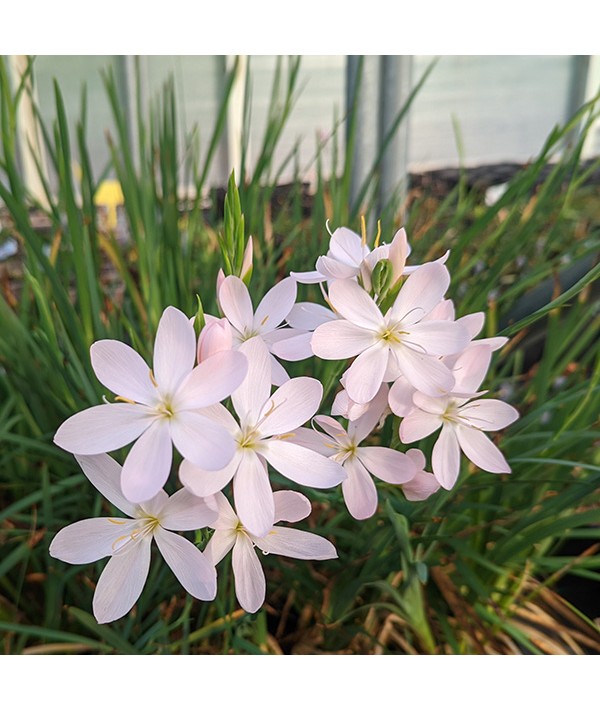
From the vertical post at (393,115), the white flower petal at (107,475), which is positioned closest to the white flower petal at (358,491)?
the white flower petal at (107,475)

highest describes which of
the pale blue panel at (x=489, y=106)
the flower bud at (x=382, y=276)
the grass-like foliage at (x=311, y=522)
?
the pale blue panel at (x=489, y=106)

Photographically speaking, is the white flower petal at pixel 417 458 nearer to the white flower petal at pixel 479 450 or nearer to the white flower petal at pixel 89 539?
the white flower petal at pixel 479 450

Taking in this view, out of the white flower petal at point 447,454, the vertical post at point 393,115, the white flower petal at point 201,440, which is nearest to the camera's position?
the white flower petal at point 201,440

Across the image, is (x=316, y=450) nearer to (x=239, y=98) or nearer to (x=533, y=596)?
(x=533, y=596)

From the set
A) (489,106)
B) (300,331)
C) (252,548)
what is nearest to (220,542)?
(252,548)

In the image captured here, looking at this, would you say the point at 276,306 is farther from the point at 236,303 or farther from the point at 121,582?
the point at 121,582

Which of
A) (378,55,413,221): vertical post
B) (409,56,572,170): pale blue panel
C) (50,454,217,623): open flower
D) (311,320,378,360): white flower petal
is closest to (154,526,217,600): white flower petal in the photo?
(50,454,217,623): open flower

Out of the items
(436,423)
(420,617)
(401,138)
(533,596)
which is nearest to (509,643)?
(533,596)
